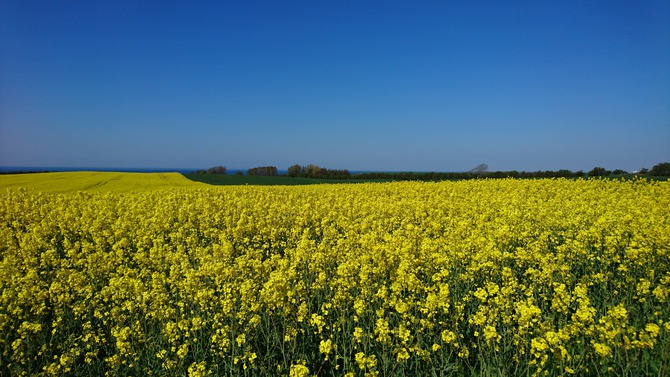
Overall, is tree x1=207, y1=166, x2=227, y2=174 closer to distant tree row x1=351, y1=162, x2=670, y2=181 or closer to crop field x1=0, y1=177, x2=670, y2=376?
distant tree row x1=351, y1=162, x2=670, y2=181

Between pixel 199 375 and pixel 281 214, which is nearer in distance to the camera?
pixel 199 375

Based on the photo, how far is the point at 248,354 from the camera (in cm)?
418

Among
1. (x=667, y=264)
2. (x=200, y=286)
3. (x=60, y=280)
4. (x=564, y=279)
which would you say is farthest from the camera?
(x=667, y=264)

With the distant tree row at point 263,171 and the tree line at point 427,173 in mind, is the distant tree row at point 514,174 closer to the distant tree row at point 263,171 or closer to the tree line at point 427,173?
the tree line at point 427,173

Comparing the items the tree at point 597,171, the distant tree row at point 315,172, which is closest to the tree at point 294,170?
the distant tree row at point 315,172

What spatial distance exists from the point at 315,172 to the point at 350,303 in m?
48.6

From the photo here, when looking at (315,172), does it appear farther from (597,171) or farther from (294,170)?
(597,171)

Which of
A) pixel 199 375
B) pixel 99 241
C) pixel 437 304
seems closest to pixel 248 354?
pixel 199 375

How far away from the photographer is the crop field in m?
4.30

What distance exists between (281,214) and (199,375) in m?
9.24

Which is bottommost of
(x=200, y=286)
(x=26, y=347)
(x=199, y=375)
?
(x=26, y=347)

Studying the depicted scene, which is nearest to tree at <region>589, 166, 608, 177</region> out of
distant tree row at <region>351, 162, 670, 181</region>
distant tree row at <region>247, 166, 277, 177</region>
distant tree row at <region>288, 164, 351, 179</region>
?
distant tree row at <region>351, 162, 670, 181</region>

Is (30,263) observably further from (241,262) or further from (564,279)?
(564,279)

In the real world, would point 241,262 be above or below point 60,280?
above
